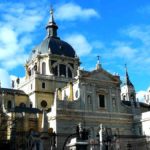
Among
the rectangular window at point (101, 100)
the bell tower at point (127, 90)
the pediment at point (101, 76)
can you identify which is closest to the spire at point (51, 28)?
the bell tower at point (127, 90)

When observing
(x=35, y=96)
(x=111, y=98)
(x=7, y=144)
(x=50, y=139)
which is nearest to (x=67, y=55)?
(x=35, y=96)

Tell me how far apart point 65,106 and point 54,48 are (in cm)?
2131

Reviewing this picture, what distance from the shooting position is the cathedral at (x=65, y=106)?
150 ft

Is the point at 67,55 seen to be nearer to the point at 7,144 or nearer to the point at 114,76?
the point at 114,76

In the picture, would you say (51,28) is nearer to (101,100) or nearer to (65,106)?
(101,100)

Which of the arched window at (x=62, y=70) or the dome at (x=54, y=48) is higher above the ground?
the dome at (x=54, y=48)

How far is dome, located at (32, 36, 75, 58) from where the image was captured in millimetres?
70312

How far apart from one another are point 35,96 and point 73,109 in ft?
40.9

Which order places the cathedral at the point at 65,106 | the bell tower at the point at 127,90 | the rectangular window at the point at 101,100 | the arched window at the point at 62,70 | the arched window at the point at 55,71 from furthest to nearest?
the bell tower at the point at 127,90 < the arched window at the point at 62,70 < the arched window at the point at 55,71 < the rectangular window at the point at 101,100 < the cathedral at the point at 65,106

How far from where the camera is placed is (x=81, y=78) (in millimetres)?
55344

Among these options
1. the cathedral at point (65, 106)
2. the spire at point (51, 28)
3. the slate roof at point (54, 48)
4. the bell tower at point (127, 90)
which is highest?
the spire at point (51, 28)

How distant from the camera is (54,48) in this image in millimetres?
70688

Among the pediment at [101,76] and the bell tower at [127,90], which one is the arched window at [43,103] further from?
the bell tower at [127,90]

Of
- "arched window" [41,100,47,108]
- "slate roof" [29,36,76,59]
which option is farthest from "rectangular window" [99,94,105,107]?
"slate roof" [29,36,76,59]
